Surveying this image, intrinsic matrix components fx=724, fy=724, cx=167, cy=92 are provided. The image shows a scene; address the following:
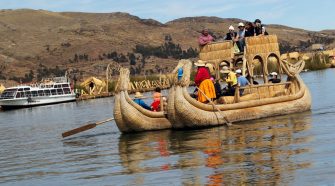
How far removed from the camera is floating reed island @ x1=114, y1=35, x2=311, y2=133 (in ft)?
73.4

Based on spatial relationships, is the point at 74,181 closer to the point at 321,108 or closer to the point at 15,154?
the point at 15,154

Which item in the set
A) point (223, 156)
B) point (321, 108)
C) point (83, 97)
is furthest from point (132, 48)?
point (223, 156)

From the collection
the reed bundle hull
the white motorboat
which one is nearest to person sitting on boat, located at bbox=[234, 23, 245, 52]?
the reed bundle hull

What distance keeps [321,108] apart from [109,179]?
14.8m

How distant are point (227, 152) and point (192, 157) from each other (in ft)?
2.72

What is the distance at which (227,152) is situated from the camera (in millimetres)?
16688

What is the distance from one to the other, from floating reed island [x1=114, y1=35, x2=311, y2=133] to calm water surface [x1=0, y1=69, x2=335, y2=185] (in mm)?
426

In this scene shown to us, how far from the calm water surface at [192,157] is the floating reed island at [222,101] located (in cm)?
43

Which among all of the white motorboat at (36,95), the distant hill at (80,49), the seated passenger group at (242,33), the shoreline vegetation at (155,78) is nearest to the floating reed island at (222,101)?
the seated passenger group at (242,33)

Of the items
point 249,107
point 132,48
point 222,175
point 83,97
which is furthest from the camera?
point 132,48

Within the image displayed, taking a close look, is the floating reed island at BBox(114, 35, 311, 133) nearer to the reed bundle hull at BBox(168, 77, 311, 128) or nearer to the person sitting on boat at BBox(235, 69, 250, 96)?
the reed bundle hull at BBox(168, 77, 311, 128)

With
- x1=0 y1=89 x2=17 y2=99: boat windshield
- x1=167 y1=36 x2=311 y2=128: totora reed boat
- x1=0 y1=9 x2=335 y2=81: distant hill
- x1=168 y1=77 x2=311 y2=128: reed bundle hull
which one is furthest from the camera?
x1=0 y1=9 x2=335 y2=81: distant hill

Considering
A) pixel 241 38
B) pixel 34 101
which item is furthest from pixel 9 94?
pixel 241 38

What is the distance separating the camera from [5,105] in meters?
71.8
